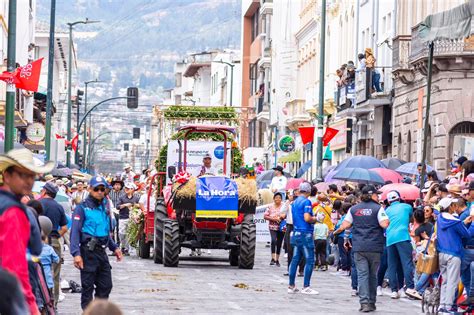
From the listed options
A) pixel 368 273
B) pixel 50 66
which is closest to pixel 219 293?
pixel 368 273

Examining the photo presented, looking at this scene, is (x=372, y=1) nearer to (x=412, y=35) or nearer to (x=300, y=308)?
(x=412, y=35)

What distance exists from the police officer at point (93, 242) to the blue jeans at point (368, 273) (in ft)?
16.7

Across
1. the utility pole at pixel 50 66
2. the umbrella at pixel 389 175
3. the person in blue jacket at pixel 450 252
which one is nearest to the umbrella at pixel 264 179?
the utility pole at pixel 50 66

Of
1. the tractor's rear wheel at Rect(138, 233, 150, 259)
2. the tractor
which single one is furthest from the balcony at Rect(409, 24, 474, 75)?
the tractor's rear wheel at Rect(138, 233, 150, 259)

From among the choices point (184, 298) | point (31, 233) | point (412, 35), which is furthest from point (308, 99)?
point (31, 233)

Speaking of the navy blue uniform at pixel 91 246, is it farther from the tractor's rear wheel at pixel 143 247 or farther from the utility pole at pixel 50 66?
the utility pole at pixel 50 66

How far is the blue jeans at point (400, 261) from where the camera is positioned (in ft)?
74.9

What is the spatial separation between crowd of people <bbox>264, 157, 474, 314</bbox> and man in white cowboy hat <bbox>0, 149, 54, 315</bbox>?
373 inches

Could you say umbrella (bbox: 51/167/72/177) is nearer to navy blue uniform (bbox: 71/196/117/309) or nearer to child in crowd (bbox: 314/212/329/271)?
child in crowd (bbox: 314/212/329/271)

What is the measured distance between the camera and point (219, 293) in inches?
883

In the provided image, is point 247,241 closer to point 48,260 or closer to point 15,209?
point 48,260

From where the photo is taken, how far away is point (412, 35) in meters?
40.7

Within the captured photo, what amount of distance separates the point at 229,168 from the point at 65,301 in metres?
13.1

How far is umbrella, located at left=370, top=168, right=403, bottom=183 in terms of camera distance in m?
33.8
